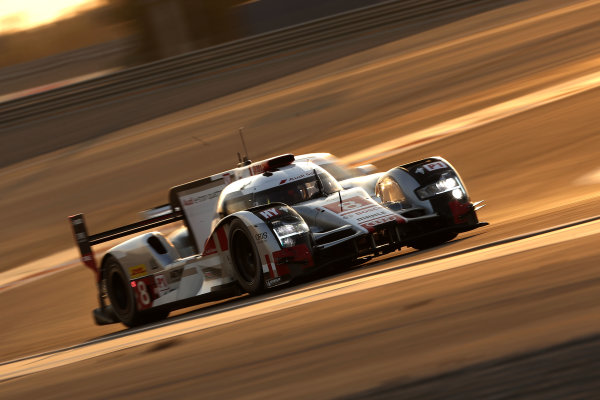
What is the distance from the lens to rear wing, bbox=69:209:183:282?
10.5 meters

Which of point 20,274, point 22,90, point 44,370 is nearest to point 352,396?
point 44,370

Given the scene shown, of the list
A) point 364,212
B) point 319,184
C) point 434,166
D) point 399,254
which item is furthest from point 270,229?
point 434,166

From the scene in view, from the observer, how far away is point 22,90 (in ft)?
104

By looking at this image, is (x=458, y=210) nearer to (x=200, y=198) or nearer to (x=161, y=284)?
(x=200, y=198)

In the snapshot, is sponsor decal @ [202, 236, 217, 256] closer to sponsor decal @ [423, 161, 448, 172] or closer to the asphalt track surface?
the asphalt track surface

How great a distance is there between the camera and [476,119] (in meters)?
18.4

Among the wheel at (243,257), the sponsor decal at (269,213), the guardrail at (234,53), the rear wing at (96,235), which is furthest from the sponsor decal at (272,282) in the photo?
the guardrail at (234,53)

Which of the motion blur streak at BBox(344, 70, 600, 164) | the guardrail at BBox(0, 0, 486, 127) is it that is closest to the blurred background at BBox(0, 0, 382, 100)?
the guardrail at BBox(0, 0, 486, 127)

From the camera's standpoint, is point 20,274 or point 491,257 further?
point 20,274

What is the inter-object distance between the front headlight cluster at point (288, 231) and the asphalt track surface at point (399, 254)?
43 centimetres

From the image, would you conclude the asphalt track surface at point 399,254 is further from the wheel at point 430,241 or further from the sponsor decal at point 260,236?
the sponsor decal at point 260,236

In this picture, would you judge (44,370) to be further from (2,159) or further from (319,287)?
(2,159)

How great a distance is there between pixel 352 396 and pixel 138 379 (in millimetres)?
1892

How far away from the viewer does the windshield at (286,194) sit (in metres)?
9.34
